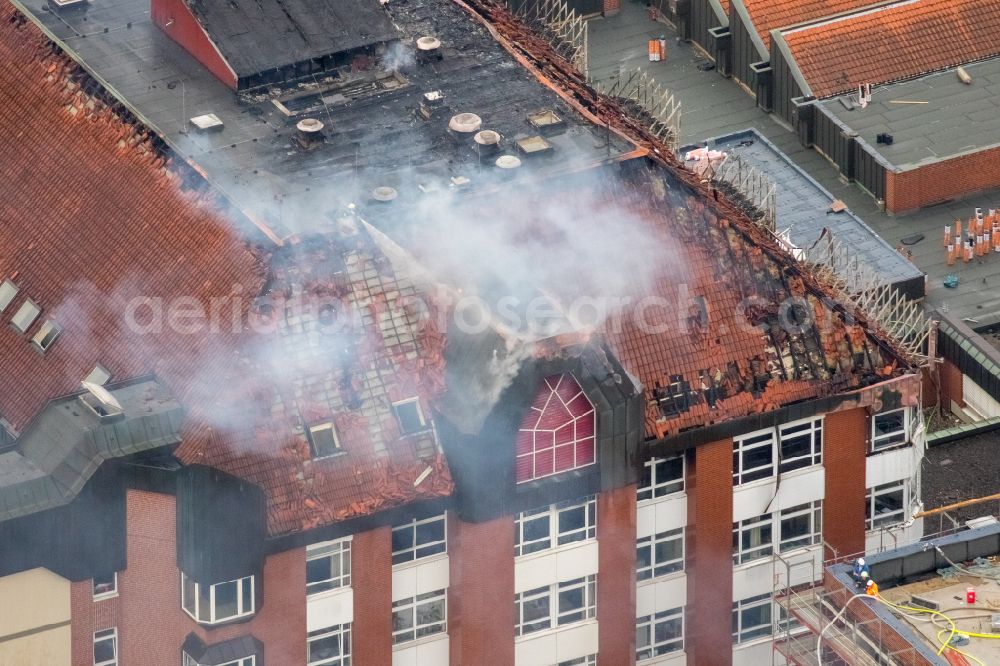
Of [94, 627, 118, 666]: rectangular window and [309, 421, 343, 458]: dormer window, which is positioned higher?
[309, 421, 343, 458]: dormer window

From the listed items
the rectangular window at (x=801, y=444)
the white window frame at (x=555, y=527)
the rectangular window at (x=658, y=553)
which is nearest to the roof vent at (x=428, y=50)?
the white window frame at (x=555, y=527)

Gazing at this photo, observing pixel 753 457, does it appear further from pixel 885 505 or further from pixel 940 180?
pixel 940 180

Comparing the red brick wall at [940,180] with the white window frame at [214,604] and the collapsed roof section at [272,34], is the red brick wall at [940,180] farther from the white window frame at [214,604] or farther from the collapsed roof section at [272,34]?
the white window frame at [214,604]

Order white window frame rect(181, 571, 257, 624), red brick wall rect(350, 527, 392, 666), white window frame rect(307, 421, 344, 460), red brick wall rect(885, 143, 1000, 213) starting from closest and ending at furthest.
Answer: white window frame rect(181, 571, 257, 624)
white window frame rect(307, 421, 344, 460)
red brick wall rect(350, 527, 392, 666)
red brick wall rect(885, 143, 1000, 213)

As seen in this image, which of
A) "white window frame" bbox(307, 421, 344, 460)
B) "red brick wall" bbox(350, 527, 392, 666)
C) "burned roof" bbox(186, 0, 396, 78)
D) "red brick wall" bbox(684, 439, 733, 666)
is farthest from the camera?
"burned roof" bbox(186, 0, 396, 78)

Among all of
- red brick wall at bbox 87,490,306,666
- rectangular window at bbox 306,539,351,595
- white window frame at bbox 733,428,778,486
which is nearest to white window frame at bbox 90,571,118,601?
red brick wall at bbox 87,490,306,666

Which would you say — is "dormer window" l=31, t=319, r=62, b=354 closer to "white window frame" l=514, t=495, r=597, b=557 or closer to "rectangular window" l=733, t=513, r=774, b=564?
"white window frame" l=514, t=495, r=597, b=557
